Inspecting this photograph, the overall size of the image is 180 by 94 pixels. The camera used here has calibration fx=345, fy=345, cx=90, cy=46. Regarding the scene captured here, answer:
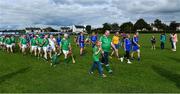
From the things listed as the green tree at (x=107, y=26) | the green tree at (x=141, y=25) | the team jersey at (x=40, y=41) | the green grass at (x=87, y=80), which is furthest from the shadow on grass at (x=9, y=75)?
the green tree at (x=141, y=25)

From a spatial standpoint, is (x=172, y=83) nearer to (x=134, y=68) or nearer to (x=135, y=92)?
(x=135, y=92)

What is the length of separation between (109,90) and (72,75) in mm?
3996

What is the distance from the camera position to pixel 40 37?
25.4 m

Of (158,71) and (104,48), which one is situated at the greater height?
(104,48)

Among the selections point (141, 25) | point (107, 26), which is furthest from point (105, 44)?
point (141, 25)

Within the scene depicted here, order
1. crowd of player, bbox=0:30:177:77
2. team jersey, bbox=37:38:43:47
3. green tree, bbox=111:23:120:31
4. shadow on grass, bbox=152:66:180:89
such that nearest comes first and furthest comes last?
shadow on grass, bbox=152:66:180:89 < crowd of player, bbox=0:30:177:77 < team jersey, bbox=37:38:43:47 < green tree, bbox=111:23:120:31

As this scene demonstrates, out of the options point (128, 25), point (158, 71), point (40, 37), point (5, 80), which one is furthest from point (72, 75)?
point (128, 25)

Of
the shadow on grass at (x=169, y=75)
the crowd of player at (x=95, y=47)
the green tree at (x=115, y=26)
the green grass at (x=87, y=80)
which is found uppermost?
the crowd of player at (x=95, y=47)

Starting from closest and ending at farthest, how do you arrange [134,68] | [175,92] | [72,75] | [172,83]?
[175,92] < [172,83] < [72,75] < [134,68]

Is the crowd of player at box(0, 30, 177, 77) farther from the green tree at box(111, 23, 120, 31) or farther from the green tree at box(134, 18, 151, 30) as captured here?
the green tree at box(134, 18, 151, 30)

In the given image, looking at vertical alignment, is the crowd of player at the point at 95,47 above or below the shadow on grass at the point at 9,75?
above

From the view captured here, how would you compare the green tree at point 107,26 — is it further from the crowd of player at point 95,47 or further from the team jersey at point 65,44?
the team jersey at point 65,44

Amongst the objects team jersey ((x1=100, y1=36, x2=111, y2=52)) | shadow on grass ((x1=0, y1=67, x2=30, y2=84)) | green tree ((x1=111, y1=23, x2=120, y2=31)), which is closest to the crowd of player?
team jersey ((x1=100, y1=36, x2=111, y2=52))

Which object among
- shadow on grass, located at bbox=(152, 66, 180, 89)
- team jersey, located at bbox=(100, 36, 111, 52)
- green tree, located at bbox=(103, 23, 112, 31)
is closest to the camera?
shadow on grass, located at bbox=(152, 66, 180, 89)
